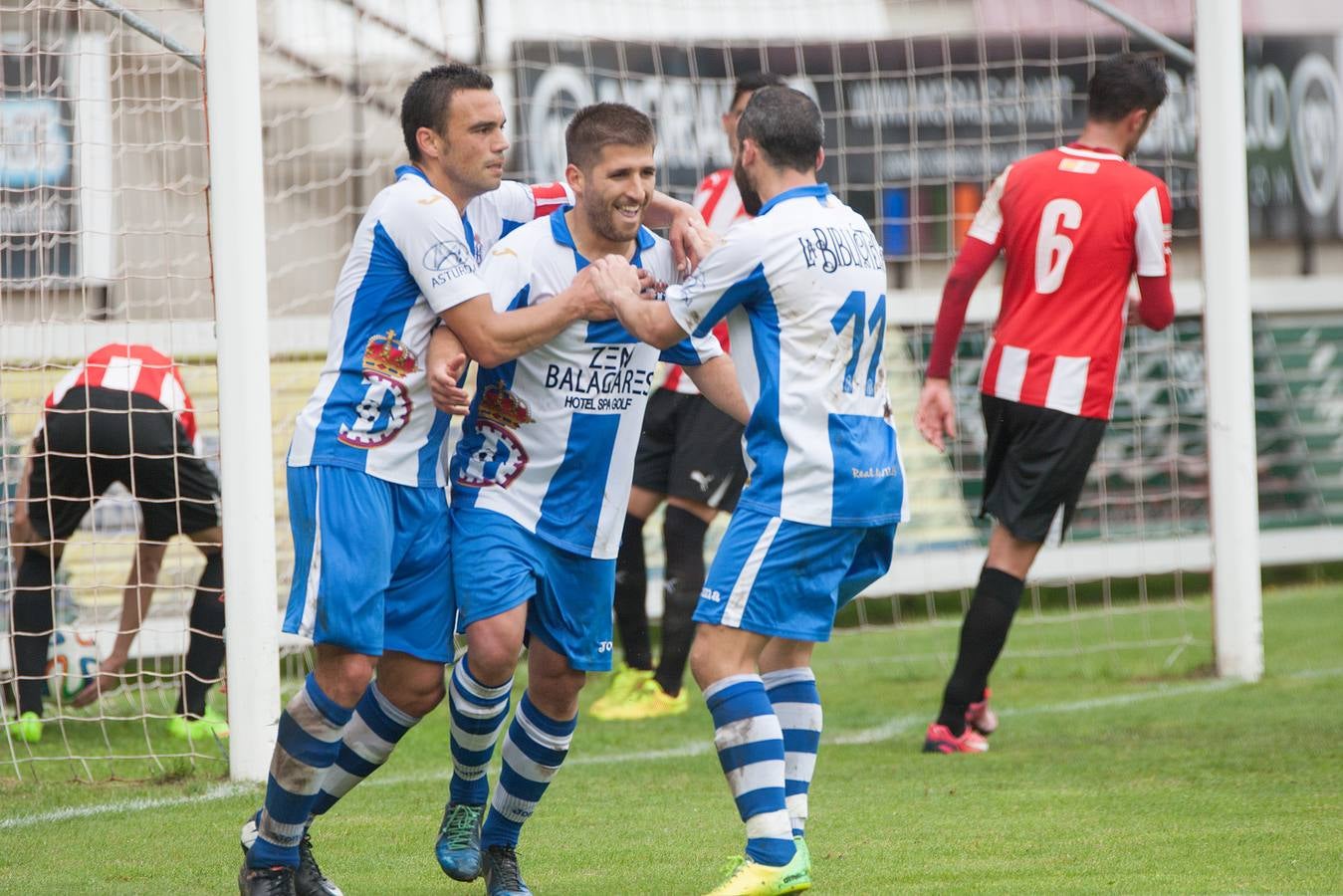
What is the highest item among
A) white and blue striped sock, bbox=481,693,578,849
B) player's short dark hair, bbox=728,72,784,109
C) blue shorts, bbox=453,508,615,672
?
player's short dark hair, bbox=728,72,784,109

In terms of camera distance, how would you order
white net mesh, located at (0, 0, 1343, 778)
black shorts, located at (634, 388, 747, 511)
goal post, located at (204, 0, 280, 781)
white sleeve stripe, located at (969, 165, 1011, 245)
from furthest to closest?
white net mesh, located at (0, 0, 1343, 778), black shorts, located at (634, 388, 747, 511), white sleeve stripe, located at (969, 165, 1011, 245), goal post, located at (204, 0, 280, 781)

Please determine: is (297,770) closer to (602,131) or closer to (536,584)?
(536,584)

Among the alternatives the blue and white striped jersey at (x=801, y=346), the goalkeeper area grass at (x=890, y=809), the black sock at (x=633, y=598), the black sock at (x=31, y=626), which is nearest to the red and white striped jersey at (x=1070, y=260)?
the goalkeeper area grass at (x=890, y=809)

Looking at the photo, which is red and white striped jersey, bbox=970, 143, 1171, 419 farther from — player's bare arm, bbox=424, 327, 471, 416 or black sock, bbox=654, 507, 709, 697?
player's bare arm, bbox=424, 327, 471, 416

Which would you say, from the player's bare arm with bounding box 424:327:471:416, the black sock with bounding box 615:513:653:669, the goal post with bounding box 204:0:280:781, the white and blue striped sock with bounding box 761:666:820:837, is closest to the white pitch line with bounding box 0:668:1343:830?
the goal post with bounding box 204:0:280:781

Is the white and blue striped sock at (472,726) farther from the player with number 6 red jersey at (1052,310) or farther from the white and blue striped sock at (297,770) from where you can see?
the player with number 6 red jersey at (1052,310)

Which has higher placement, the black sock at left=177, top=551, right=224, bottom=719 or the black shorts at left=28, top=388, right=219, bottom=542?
the black shorts at left=28, top=388, right=219, bottom=542

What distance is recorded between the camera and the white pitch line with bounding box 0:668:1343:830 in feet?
16.8

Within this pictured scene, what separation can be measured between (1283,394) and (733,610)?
354 inches

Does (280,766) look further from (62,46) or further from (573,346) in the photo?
(62,46)

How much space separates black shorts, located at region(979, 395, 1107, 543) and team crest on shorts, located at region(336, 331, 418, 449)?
2705 millimetres

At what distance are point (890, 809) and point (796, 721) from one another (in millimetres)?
915

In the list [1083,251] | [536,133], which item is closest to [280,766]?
[1083,251]

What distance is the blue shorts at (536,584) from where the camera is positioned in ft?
13.0
